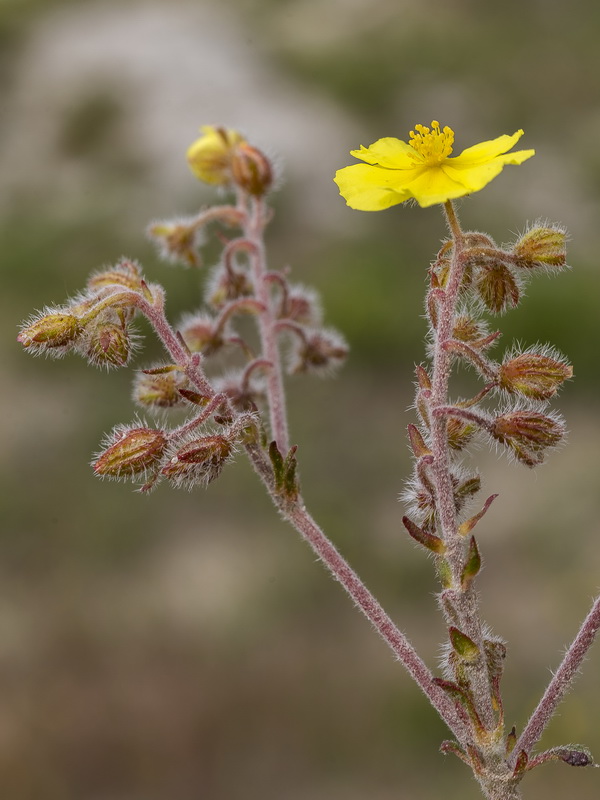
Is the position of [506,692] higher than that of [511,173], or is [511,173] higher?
[511,173]

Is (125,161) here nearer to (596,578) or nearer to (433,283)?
(596,578)

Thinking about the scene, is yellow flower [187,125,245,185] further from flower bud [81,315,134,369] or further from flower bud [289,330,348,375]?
flower bud [81,315,134,369]

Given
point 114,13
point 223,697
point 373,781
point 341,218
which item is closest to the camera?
point 373,781

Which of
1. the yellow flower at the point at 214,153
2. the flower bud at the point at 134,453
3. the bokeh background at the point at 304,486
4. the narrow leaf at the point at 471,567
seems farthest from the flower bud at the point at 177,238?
the bokeh background at the point at 304,486

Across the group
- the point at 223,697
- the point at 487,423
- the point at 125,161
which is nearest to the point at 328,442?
the point at 223,697

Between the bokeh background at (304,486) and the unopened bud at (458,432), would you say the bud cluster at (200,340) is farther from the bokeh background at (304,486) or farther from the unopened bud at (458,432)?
the bokeh background at (304,486)

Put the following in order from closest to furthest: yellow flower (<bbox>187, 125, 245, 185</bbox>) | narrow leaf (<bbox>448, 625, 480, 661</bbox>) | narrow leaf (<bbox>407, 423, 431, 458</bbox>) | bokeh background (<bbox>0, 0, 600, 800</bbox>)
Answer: narrow leaf (<bbox>448, 625, 480, 661</bbox>), narrow leaf (<bbox>407, 423, 431, 458</bbox>), yellow flower (<bbox>187, 125, 245, 185</bbox>), bokeh background (<bbox>0, 0, 600, 800</bbox>)

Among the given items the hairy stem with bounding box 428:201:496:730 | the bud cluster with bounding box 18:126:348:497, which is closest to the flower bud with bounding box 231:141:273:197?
the bud cluster with bounding box 18:126:348:497
